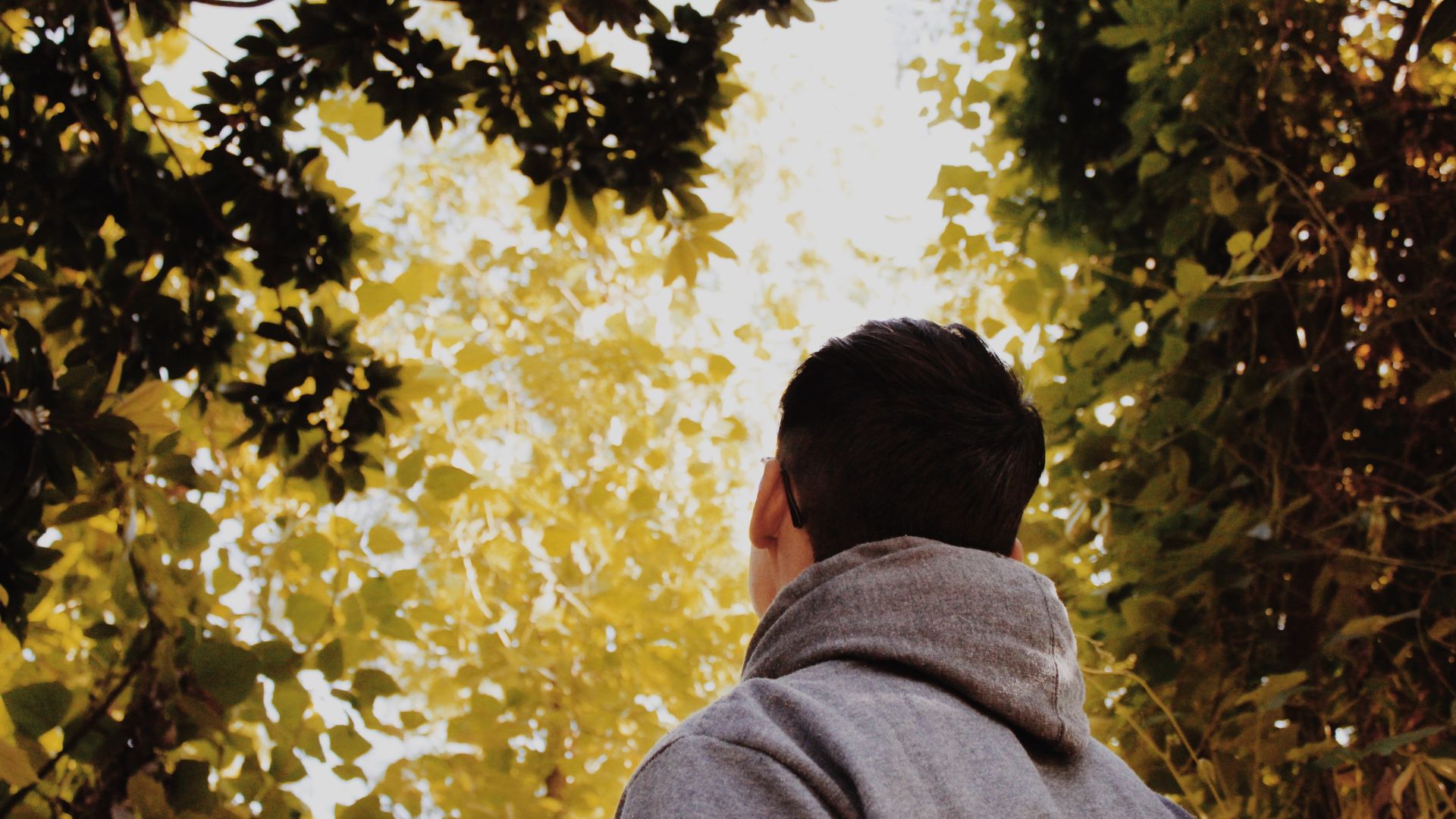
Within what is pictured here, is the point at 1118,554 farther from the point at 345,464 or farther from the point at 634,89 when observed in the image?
the point at 345,464

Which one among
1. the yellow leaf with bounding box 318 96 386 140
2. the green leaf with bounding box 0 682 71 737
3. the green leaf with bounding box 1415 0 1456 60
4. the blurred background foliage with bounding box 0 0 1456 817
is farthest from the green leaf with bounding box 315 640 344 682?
the green leaf with bounding box 1415 0 1456 60

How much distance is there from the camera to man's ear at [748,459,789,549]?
1.02m

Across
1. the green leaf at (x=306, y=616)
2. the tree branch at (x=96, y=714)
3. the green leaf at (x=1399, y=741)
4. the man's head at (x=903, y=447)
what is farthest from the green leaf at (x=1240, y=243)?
the tree branch at (x=96, y=714)

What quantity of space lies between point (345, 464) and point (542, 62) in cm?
Answer: 69

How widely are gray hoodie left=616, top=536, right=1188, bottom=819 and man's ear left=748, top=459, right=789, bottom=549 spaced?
0.12 metres

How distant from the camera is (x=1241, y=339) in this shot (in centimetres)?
199

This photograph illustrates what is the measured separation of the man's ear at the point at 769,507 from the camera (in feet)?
3.35

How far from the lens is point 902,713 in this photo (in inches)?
29.6

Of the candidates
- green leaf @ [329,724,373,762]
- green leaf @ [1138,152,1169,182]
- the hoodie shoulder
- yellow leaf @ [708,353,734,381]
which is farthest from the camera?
yellow leaf @ [708,353,734,381]

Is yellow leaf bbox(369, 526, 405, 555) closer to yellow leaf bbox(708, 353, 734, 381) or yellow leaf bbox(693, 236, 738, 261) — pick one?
yellow leaf bbox(693, 236, 738, 261)

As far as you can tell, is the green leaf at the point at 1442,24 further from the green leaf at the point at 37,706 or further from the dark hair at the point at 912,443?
the green leaf at the point at 37,706

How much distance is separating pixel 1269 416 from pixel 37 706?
5.99ft

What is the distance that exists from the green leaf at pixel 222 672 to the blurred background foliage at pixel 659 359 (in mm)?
10

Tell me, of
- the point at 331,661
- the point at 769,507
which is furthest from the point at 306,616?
the point at 769,507
